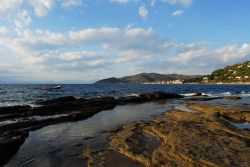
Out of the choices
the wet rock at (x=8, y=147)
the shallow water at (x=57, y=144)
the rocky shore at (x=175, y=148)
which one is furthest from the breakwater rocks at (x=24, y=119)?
the rocky shore at (x=175, y=148)

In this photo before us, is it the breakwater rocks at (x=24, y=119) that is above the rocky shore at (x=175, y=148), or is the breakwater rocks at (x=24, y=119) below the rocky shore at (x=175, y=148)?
above

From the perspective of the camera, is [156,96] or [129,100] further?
[156,96]

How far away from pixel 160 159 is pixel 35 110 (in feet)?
70.6

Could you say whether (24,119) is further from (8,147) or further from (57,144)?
(8,147)

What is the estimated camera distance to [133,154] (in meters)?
12.3

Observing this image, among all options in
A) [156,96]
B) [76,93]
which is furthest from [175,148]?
[76,93]

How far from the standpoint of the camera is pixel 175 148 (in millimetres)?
12945

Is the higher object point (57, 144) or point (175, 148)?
point (175, 148)

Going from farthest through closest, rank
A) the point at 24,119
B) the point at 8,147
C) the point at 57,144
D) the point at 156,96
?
the point at 156,96
the point at 24,119
the point at 57,144
the point at 8,147

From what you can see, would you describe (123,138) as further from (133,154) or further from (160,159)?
(160,159)

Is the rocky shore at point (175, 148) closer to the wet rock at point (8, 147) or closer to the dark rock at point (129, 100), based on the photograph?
the wet rock at point (8, 147)

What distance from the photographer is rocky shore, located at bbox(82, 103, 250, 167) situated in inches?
440

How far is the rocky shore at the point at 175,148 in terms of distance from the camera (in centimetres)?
1117

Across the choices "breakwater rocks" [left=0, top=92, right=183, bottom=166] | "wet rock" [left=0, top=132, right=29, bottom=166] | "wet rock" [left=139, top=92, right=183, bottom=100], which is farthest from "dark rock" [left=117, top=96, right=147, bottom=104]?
"wet rock" [left=0, top=132, right=29, bottom=166]
